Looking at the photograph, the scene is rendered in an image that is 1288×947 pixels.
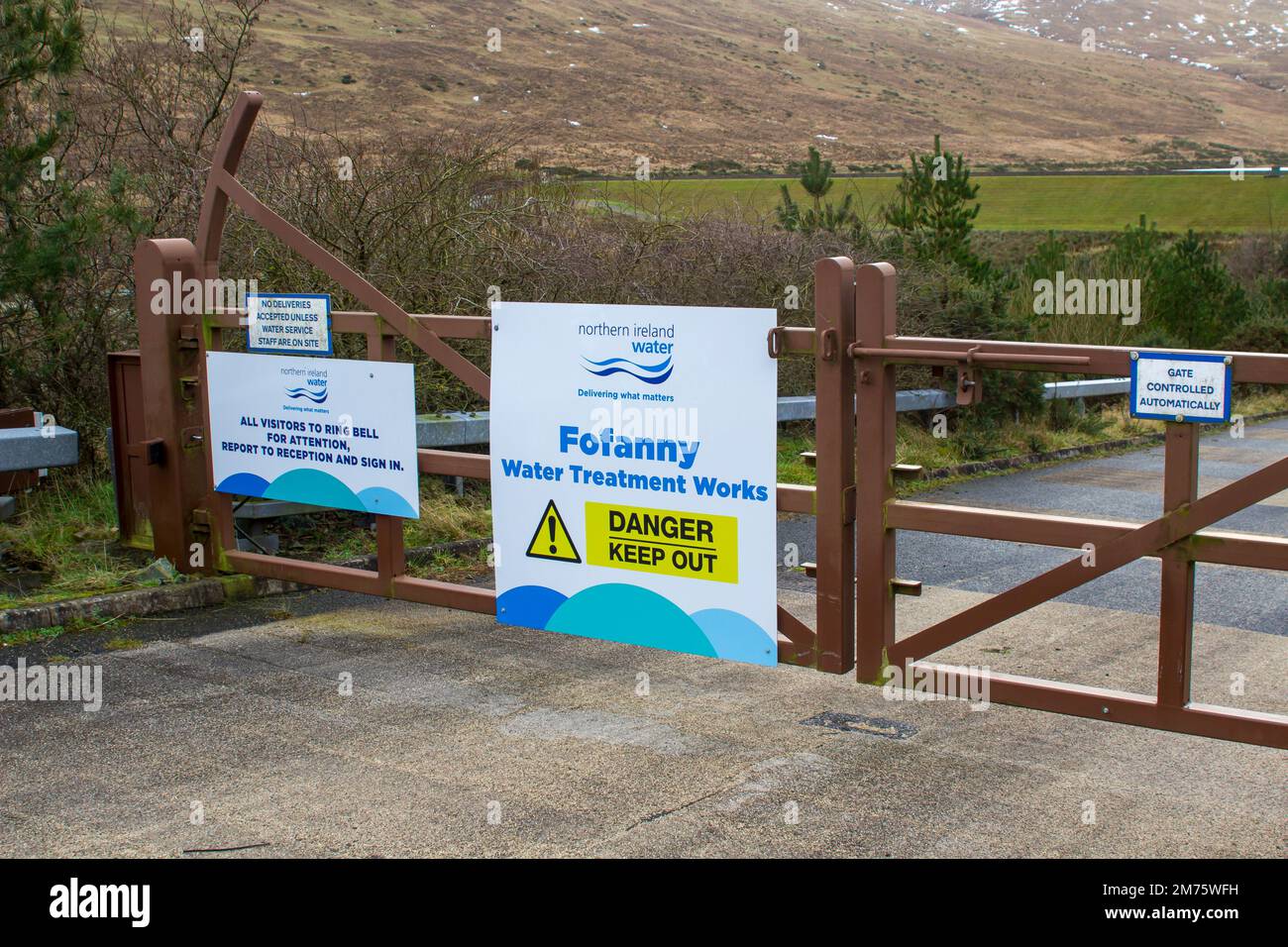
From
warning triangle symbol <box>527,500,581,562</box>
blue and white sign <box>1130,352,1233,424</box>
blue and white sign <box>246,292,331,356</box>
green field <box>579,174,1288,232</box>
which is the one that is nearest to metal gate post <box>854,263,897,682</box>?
blue and white sign <box>1130,352,1233,424</box>

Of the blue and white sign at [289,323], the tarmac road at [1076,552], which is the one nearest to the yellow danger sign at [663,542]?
the blue and white sign at [289,323]

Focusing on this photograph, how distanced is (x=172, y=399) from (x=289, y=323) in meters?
1.08

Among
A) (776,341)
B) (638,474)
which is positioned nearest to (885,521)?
(776,341)

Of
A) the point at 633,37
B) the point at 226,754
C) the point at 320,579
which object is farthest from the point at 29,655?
the point at 633,37

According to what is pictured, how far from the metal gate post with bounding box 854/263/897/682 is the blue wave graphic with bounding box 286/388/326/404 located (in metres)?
3.01

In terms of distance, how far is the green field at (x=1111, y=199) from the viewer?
63125 millimetres

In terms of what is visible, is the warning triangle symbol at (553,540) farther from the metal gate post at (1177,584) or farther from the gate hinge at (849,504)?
the metal gate post at (1177,584)

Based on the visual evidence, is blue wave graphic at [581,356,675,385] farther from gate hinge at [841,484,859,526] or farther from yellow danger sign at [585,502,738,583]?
gate hinge at [841,484,859,526]

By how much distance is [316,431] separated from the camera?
23.8 feet

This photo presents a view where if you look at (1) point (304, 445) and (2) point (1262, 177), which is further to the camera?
(2) point (1262, 177)

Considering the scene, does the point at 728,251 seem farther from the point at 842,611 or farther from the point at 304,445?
the point at 842,611

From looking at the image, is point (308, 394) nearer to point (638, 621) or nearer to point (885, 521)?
point (638, 621)

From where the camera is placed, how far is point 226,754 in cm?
562

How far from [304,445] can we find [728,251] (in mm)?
8114
